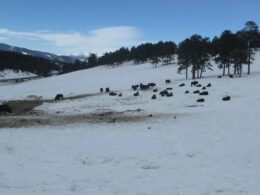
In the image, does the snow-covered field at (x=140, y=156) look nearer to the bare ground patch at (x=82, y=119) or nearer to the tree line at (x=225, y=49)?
the bare ground patch at (x=82, y=119)

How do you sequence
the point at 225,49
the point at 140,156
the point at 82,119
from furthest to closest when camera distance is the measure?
the point at 225,49 → the point at 82,119 → the point at 140,156

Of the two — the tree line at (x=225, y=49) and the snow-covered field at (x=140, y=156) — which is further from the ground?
the tree line at (x=225, y=49)

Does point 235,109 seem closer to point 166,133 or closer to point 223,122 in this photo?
point 223,122

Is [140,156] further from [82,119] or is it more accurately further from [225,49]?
[225,49]

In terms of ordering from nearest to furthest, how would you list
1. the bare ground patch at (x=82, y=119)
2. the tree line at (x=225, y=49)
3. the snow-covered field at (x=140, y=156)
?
the snow-covered field at (x=140, y=156)
the bare ground patch at (x=82, y=119)
the tree line at (x=225, y=49)

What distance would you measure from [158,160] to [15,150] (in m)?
8.11

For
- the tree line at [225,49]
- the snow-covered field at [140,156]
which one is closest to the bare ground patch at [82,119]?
the snow-covered field at [140,156]

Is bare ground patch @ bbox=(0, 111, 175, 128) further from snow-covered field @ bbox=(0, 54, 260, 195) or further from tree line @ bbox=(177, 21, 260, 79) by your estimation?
tree line @ bbox=(177, 21, 260, 79)

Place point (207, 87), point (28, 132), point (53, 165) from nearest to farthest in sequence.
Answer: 1. point (53, 165)
2. point (28, 132)
3. point (207, 87)

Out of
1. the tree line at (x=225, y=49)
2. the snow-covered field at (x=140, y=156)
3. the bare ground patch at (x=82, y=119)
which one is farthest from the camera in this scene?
the tree line at (x=225, y=49)

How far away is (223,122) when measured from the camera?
29.2m

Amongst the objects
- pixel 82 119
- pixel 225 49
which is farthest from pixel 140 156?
pixel 225 49

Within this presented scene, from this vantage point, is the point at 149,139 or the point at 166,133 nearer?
the point at 149,139

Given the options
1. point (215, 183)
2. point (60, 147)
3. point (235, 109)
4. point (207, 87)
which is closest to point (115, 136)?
point (60, 147)
